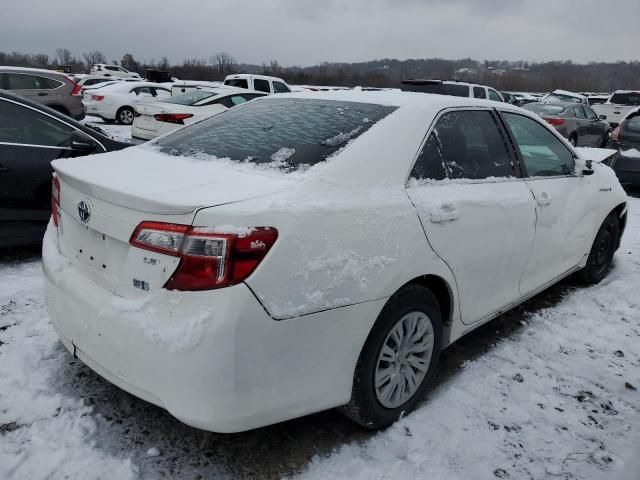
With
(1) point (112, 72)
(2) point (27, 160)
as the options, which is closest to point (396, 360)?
(2) point (27, 160)

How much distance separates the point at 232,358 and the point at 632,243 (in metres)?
5.69

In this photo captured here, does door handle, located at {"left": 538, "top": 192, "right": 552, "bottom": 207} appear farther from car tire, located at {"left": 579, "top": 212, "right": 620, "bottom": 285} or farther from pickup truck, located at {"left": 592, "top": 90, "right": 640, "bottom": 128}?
pickup truck, located at {"left": 592, "top": 90, "right": 640, "bottom": 128}

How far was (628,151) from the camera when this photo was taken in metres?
9.10

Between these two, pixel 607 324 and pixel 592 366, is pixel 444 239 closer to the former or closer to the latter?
pixel 592 366

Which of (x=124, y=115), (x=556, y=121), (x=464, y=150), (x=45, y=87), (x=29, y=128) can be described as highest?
(x=464, y=150)

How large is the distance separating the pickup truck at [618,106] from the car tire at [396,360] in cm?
1949

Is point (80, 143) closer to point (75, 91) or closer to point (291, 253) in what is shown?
point (291, 253)

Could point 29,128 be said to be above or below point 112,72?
above

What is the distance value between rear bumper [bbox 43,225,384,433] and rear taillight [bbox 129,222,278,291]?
4 centimetres

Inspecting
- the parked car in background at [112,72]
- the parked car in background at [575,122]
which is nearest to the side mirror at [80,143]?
the parked car in background at [575,122]

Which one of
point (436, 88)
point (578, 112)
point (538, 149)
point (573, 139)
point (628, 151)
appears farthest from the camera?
point (578, 112)

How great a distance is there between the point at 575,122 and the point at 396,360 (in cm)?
1316

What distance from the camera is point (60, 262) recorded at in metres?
2.43

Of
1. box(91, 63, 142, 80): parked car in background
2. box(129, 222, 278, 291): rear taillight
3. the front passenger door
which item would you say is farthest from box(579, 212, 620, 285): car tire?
box(91, 63, 142, 80): parked car in background
